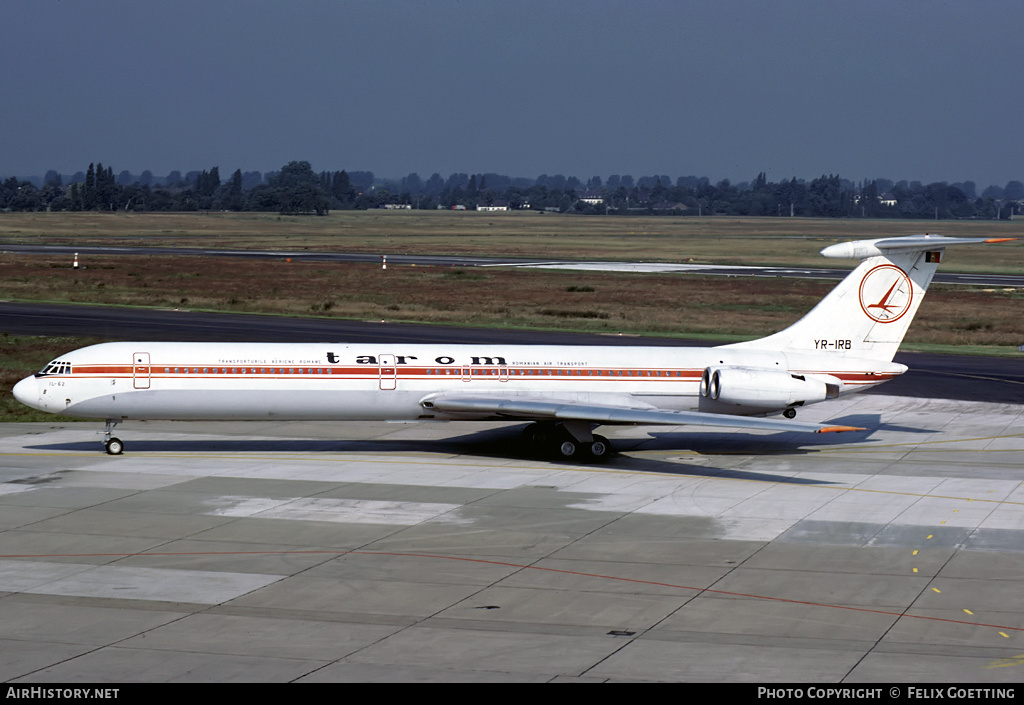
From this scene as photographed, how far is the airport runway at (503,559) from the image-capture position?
1717 cm

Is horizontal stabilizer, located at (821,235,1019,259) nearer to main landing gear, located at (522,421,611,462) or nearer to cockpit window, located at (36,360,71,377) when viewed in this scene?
main landing gear, located at (522,421,611,462)

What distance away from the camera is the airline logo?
3484 centimetres

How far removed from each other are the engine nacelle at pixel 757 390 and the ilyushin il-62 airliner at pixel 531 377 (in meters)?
0.04

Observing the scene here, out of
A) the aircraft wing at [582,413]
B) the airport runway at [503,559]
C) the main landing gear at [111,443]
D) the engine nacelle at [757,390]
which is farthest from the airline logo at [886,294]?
the main landing gear at [111,443]

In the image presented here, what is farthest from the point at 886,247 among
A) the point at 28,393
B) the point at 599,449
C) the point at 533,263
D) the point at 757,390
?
the point at 533,263

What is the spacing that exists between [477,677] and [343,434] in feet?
70.2

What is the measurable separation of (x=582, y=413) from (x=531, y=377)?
263 centimetres

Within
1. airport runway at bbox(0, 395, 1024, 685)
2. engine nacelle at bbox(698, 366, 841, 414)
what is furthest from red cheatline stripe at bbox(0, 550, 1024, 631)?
engine nacelle at bbox(698, 366, 841, 414)

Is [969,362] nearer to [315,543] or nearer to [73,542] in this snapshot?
[315,543]

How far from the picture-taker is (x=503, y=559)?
22.8 metres

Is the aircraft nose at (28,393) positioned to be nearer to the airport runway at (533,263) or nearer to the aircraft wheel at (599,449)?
the aircraft wheel at (599,449)

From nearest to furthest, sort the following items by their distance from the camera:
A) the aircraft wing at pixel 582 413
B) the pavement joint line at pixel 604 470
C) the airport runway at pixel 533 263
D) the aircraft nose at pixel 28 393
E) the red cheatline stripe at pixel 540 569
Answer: the red cheatline stripe at pixel 540 569 < the pavement joint line at pixel 604 470 < the aircraft wing at pixel 582 413 < the aircraft nose at pixel 28 393 < the airport runway at pixel 533 263

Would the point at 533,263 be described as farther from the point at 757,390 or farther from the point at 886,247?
the point at 757,390
